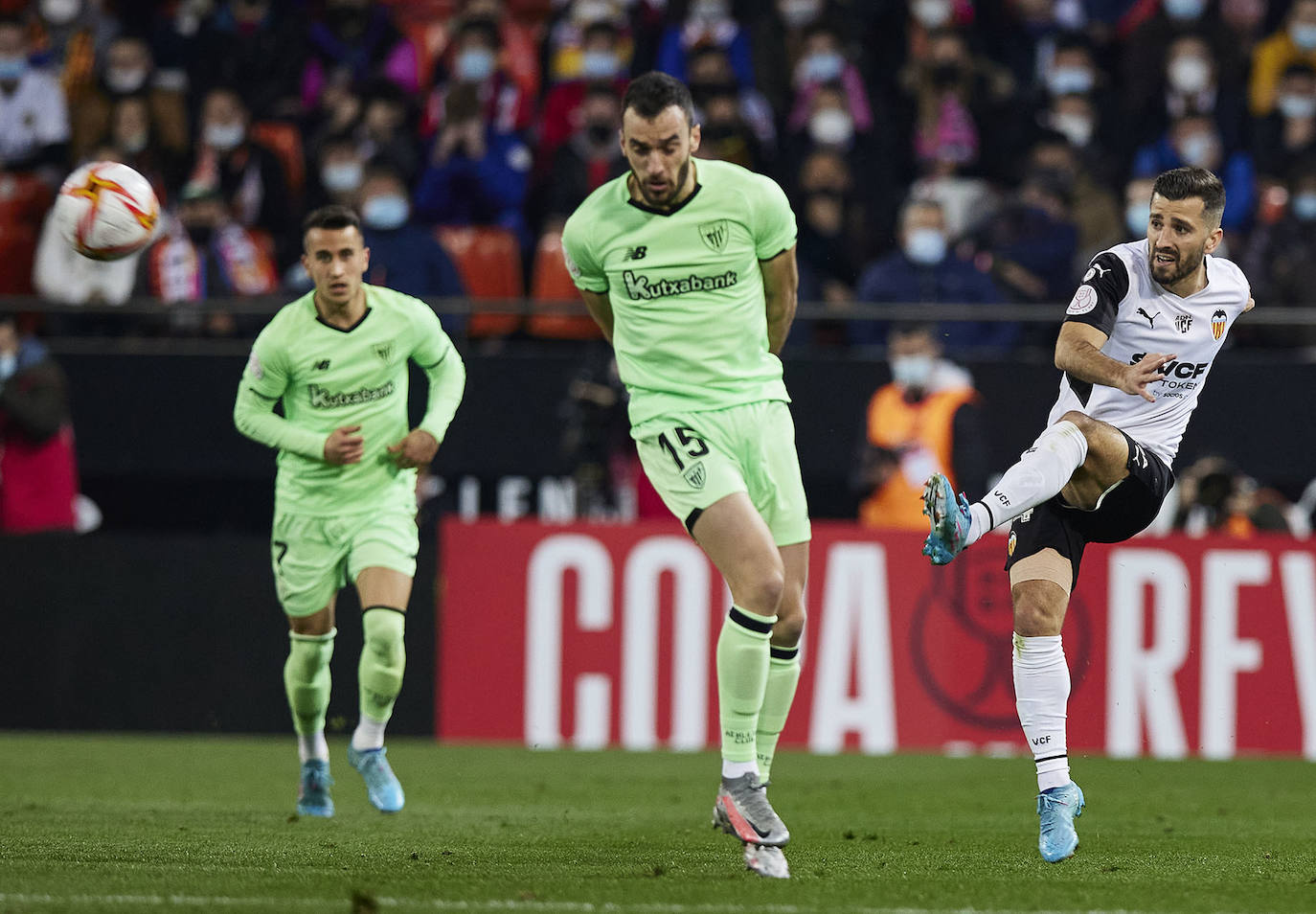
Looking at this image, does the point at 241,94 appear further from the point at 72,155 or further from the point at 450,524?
the point at 450,524

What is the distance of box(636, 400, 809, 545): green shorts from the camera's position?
6.68 meters

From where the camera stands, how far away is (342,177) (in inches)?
576

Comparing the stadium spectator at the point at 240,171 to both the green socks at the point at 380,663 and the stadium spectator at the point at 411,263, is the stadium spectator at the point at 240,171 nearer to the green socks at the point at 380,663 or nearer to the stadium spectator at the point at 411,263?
the stadium spectator at the point at 411,263

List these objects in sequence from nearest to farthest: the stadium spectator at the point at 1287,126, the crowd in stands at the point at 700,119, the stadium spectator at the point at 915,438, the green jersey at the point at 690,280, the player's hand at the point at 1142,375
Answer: the player's hand at the point at 1142,375, the green jersey at the point at 690,280, the stadium spectator at the point at 915,438, the crowd in stands at the point at 700,119, the stadium spectator at the point at 1287,126

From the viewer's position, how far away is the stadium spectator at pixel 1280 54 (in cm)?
1551

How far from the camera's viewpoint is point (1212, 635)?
466 inches

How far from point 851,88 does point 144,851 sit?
10.2 metres

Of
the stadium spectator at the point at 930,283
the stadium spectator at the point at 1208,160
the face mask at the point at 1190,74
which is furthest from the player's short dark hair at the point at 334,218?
the face mask at the point at 1190,74

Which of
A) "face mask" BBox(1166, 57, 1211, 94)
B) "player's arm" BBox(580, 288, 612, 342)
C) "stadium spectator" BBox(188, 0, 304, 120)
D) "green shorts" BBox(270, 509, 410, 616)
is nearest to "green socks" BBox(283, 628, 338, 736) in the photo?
"green shorts" BBox(270, 509, 410, 616)

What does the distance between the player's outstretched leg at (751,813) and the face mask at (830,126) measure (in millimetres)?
9226

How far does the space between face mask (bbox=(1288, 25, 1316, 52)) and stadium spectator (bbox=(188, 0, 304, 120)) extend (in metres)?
8.16

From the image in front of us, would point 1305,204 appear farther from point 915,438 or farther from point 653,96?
point 653,96

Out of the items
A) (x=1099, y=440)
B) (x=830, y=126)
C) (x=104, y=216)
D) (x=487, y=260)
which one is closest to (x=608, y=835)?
(x=1099, y=440)

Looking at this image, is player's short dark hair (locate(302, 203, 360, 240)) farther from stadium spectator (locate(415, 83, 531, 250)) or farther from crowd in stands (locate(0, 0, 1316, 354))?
stadium spectator (locate(415, 83, 531, 250))
